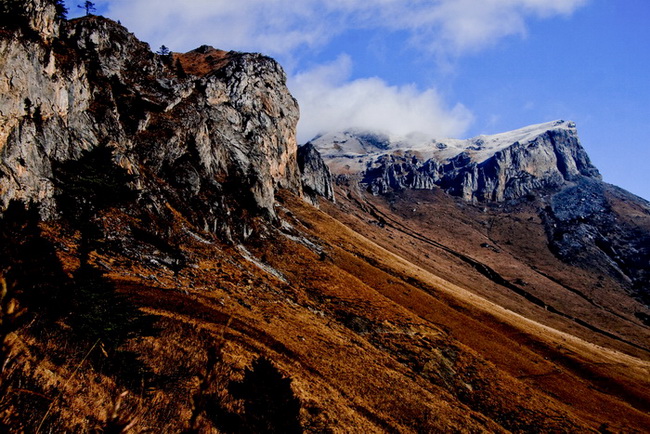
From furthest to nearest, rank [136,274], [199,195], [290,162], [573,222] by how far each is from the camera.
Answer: [573,222], [290,162], [199,195], [136,274]

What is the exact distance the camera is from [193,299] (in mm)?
21406

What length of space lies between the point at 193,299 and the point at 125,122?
3436 centimetres

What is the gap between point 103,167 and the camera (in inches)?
771

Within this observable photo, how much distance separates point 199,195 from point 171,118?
613 inches

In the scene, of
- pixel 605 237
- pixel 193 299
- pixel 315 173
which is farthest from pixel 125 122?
pixel 605 237

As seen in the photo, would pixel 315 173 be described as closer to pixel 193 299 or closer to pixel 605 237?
pixel 193 299

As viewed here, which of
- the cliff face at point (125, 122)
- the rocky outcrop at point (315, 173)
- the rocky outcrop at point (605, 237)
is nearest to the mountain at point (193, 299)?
the cliff face at point (125, 122)

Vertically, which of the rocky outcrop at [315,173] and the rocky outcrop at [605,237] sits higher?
the rocky outcrop at [605,237]

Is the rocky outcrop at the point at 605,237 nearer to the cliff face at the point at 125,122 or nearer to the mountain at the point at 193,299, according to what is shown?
the mountain at the point at 193,299

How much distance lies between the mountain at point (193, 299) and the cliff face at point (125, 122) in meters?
0.24

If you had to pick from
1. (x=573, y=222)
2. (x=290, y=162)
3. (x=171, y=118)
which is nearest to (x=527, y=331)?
(x=171, y=118)

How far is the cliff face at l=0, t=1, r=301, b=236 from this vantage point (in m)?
25.7

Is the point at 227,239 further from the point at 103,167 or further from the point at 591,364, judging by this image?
the point at 591,364

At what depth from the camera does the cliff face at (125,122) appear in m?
25.7
